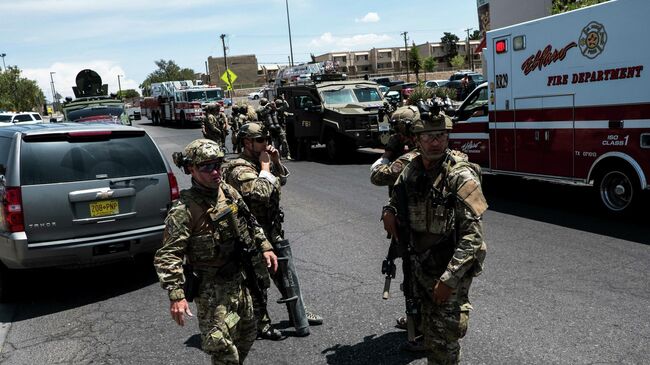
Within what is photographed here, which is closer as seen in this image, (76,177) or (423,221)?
(423,221)

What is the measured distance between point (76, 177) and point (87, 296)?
131cm

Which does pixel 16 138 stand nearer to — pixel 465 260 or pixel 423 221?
pixel 423 221

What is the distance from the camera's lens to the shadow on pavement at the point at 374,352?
4.10m

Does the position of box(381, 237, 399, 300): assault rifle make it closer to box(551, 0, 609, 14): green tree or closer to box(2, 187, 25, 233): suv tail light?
box(2, 187, 25, 233): suv tail light

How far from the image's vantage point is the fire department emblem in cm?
790

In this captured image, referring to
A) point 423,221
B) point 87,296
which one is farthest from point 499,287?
point 87,296

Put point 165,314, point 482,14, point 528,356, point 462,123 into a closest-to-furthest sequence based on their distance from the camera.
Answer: point 528,356, point 165,314, point 462,123, point 482,14

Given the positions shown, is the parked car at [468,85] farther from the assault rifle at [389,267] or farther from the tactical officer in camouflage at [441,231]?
the tactical officer in camouflage at [441,231]

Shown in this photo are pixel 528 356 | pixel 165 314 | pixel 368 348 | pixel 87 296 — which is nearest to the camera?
pixel 528 356

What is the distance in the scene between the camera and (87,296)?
5.93 meters

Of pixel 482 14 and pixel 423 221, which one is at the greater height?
pixel 482 14

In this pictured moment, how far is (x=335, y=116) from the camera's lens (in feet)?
49.7

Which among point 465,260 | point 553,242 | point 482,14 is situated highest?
point 482,14

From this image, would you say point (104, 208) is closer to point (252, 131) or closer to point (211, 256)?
point (252, 131)
